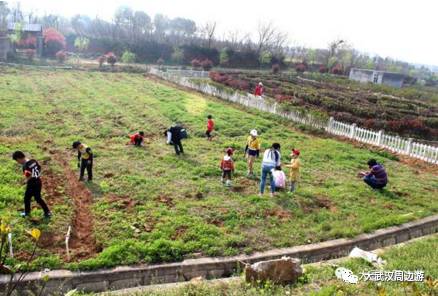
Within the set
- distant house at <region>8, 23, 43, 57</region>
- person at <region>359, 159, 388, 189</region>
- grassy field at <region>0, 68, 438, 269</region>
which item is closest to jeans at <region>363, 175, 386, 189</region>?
person at <region>359, 159, 388, 189</region>

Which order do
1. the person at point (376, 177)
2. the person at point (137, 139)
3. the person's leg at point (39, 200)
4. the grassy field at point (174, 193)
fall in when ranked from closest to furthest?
1. the grassy field at point (174, 193)
2. the person's leg at point (39, 200)
3. the person at point (376, 177)
4. the person at point (137, 139)

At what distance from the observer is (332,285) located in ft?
18.5

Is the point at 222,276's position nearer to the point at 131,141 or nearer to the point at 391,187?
the point at 391,187

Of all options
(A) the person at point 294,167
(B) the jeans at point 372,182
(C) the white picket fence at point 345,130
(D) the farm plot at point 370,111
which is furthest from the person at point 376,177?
(D) the farm plot at point 370,111

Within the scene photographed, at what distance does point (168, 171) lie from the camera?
1106cm

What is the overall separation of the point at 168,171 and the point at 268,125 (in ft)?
26.7

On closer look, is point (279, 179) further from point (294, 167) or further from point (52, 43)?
point (52, 43)

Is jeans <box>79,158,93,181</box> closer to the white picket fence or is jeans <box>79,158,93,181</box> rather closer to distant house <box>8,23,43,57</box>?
A: the white picket fence

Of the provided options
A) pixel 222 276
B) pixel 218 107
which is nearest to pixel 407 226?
pixel 222 276

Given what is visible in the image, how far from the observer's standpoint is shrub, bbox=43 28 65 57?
50406 mm

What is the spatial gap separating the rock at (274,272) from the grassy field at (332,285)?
0.12 m

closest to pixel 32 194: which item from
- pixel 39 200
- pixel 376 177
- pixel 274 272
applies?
pixel 39 200

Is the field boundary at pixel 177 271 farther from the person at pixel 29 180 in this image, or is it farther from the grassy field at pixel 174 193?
the person at pixel 29 180

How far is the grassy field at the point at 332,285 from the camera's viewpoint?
5.41 m
